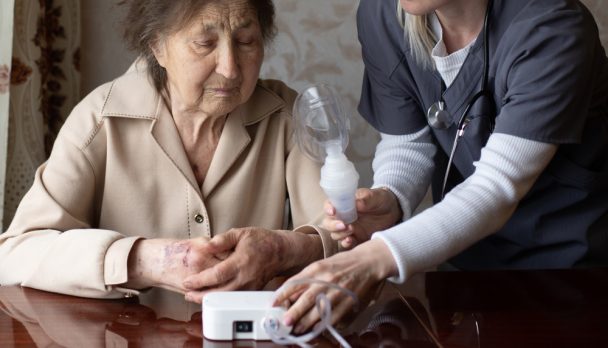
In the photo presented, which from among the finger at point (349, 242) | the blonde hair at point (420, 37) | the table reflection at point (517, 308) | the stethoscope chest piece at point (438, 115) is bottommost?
the table reflection at point (517, 308)

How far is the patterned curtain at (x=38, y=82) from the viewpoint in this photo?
2.04 meters

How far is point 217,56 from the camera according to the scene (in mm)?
1627

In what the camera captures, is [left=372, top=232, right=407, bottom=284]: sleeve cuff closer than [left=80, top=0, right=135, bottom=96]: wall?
Yes

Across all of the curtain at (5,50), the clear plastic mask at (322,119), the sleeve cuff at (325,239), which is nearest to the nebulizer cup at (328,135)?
the clear plastic mask at (322,119)

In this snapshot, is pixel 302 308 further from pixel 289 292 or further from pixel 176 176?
pixel 176 176

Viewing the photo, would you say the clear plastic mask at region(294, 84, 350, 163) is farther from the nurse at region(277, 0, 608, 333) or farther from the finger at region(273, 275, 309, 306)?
the finger at region(273, 275, 309, 306)

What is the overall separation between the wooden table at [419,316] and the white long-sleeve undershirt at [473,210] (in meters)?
0.08

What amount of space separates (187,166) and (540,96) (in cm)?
71

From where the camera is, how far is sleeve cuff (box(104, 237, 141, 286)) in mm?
1429

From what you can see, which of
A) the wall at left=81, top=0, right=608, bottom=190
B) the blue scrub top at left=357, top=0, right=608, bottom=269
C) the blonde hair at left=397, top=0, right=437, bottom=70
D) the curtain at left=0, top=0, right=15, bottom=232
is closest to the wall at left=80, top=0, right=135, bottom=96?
the wall at left=81, top=0, right=608, bottom=190

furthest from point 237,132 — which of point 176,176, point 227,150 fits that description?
point 176,176

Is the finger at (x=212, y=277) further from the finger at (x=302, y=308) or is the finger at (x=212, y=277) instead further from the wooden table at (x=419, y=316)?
the finger at (x=302, y=308)

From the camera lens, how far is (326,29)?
7.70ft

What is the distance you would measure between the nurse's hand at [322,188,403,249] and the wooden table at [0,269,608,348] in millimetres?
131
